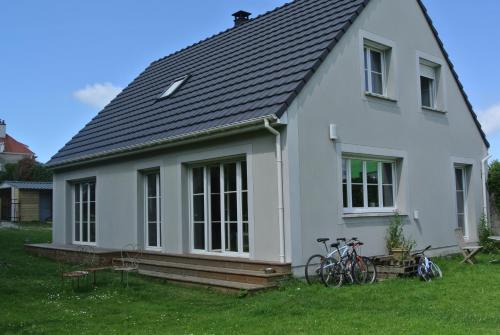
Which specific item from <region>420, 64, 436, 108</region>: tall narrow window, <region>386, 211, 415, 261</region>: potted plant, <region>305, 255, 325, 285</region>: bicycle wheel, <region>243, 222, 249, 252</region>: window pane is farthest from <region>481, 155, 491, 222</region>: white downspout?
<region>243, 222, 249, 252</region>: window pane

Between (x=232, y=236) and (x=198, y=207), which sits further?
(x=198, y=207)

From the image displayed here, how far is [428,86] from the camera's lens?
14477 millimetres

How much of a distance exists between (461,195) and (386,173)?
4014 millimetres

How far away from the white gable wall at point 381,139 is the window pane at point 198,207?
2.73m

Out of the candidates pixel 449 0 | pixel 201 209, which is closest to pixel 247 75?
pixel 201 209

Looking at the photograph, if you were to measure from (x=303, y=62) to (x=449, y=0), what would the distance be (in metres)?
2.90

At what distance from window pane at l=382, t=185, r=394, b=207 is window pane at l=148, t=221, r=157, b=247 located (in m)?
5.64

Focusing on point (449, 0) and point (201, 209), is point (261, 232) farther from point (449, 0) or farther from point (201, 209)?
point (449, 0)

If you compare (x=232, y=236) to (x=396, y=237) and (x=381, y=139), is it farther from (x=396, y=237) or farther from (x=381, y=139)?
(x=381, y=139)

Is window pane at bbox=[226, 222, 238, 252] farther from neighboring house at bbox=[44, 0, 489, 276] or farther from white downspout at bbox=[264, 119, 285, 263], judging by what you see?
white downspout at bbox=[264, 119, 285, 263]

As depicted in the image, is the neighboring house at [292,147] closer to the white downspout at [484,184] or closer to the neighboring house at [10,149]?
the white downspout at [484,184]

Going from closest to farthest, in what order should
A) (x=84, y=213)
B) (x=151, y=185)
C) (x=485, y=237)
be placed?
1. (x=151, y=185)
2. (x=485, y=237)
3. (x=84, y=213)

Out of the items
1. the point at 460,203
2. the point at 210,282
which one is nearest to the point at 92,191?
the point at 210,282

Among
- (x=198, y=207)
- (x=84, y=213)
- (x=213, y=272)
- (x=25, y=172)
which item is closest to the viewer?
(x=213, y=272)
